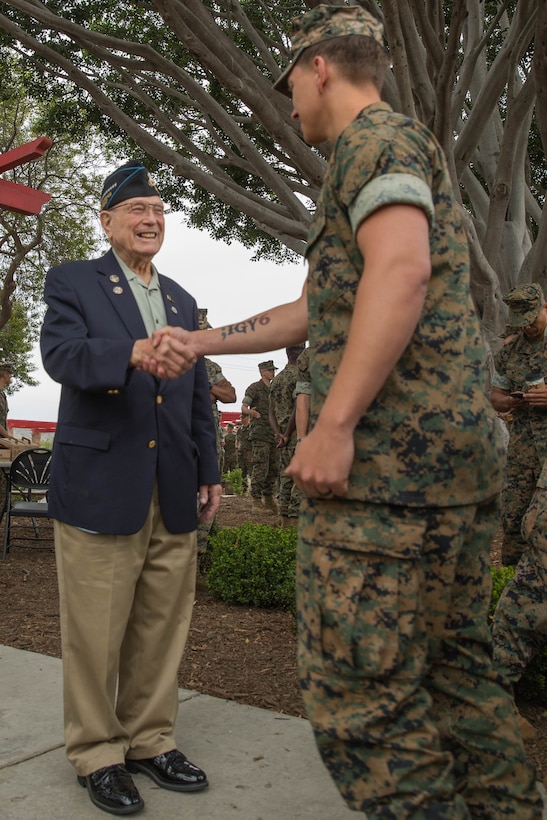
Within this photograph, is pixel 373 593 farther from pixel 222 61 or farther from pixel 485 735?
pixel 222 61

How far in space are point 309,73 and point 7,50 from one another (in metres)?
12.3

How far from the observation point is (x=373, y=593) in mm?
1940

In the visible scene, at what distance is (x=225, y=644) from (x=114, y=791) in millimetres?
2434

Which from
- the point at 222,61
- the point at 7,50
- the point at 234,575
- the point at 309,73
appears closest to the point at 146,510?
the point at 309,73

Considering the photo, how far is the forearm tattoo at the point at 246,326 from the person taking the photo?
9.25ft

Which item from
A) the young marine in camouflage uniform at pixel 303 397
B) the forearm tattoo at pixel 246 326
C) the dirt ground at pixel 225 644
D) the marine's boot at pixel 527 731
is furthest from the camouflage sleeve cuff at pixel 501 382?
the forearm tattoo at pixel 246 326

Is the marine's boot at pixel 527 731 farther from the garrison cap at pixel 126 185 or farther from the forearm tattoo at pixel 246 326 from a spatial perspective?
the garrison cap at pixel 126 185

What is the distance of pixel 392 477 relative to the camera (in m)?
2.04

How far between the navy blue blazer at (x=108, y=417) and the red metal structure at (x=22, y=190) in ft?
12.2

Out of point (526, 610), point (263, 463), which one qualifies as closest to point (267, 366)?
point (263, 463)

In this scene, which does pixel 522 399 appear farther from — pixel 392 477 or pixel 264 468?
pixel 264 468

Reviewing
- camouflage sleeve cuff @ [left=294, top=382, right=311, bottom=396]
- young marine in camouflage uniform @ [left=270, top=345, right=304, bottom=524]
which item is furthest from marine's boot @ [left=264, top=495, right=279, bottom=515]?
camouflage sleeve cuff @ [left=294, top=382, right=311, bottom=396]

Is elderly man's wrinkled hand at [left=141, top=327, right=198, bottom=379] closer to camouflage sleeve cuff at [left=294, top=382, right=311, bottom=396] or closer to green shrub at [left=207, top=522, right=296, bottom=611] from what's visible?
green shrub at [left=207, top=522, right=296, bottom=611]

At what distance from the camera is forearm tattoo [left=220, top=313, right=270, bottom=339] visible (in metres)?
2.82
